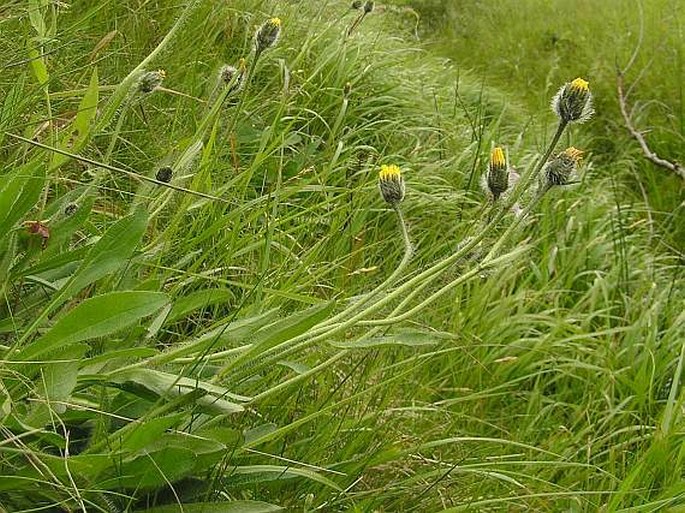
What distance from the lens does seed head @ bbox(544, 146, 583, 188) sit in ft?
3.63

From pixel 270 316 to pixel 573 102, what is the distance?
0.45 m

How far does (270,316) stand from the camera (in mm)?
1193

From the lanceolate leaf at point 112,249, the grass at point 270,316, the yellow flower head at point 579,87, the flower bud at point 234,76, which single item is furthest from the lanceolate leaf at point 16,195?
the yellow flower head at point 579,87

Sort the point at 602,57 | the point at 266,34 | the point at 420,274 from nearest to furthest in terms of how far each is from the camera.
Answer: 1. the point at 420,274
2. the point at 266,34
3. the point at 602,57

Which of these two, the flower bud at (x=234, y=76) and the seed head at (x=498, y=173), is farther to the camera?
the flower bud at (x=234, y=76)

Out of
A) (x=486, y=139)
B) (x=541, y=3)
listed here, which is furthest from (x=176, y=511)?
(x=541, y=3)

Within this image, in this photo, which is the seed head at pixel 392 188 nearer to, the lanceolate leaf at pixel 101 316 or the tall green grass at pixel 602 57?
the lanceolate leaf at pixel 101 316

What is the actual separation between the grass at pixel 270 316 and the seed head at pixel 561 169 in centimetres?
4

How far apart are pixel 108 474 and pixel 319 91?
1.81 m

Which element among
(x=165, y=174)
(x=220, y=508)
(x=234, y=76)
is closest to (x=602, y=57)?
(x=234, y=76)

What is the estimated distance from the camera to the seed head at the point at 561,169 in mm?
1106

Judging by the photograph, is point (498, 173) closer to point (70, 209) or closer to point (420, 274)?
point (420, 274)

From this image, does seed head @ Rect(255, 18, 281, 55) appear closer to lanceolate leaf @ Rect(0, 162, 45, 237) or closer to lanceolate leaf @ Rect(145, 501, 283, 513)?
lanceolate leaf @ Rect(0, 162, 45, 237)

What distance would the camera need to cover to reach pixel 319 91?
8.98 feet
